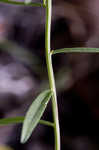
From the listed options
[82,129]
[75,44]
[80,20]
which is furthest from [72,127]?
[80,20]

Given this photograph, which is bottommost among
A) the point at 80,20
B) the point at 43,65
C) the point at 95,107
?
the point at 95,107

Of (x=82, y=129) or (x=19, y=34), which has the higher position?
(x=19, y=34)

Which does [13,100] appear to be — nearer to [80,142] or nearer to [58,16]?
[80,142]

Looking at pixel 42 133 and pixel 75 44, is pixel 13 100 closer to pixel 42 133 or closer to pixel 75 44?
pixel 42 133

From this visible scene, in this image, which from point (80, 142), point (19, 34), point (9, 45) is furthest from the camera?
point (19, 34)

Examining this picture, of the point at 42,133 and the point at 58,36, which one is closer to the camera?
the point at 42,133

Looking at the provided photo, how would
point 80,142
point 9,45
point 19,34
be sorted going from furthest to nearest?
point 19,34, point 9,45, point 80,142
